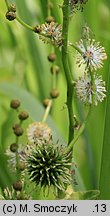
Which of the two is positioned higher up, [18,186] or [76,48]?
[76,48]

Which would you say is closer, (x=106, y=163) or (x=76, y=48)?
(x=76, y=48)

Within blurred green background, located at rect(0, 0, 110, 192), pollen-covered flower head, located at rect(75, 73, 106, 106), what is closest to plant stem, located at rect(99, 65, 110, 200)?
pollen-covered flower head, located at rect(75, 73, 106, 106)

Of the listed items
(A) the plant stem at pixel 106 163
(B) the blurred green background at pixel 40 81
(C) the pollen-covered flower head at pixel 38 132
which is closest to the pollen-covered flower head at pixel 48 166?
(C) the pollen-covered flower head at pixel 38 132

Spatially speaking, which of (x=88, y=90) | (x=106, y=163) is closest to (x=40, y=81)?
(x=106, y=163)

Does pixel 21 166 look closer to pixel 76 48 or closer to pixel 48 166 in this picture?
pixel 48 166

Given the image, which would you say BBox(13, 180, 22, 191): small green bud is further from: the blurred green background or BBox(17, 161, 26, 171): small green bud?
the blurred green background

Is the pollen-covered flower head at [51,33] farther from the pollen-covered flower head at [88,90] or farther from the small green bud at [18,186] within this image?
the small green bud at [18,186]
